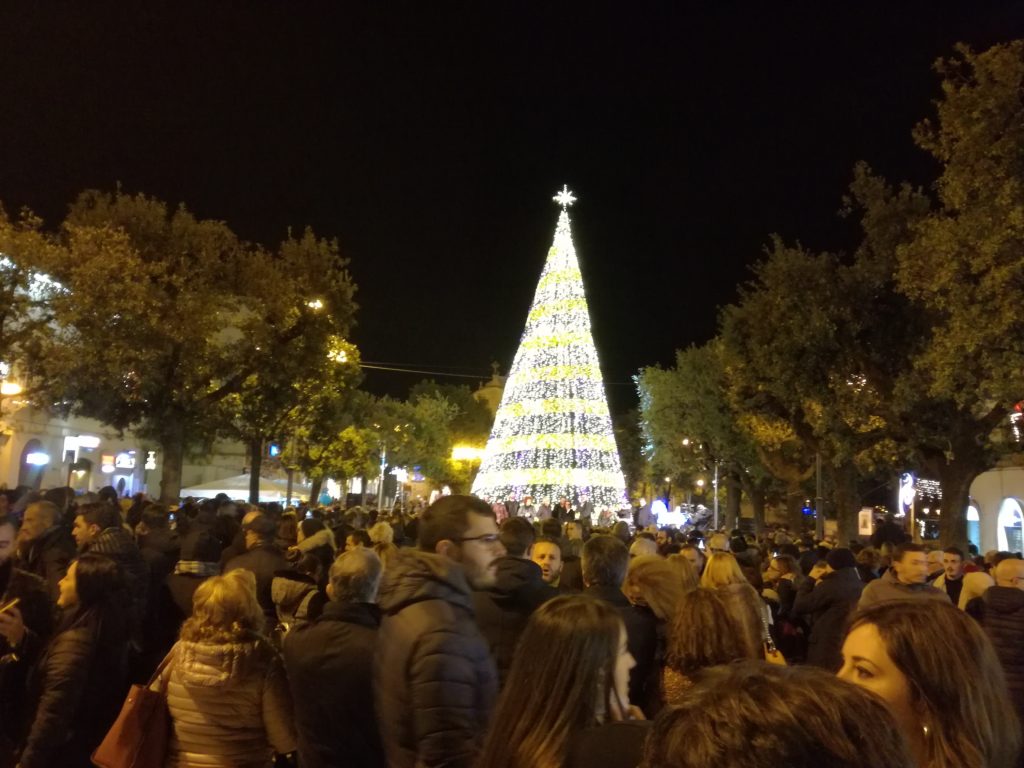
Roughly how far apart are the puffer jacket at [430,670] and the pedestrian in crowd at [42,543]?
4.64m

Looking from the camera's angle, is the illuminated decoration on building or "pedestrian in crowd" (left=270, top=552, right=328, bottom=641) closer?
"pedestrian in crowd" (left=270, top=552, right=328, bottom=641)

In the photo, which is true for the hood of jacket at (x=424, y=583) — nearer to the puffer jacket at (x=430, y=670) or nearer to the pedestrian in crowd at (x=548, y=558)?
the puffer jacket at (x=430, y=670)

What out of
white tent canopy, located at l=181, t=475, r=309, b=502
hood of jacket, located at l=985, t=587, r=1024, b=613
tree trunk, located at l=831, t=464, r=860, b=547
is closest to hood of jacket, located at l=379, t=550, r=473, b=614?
hood of jacket, located at l=985, t=587, r=1024, b=613

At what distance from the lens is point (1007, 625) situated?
212 inches

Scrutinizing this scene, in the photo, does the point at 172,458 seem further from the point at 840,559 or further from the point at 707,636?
the point at 707,636

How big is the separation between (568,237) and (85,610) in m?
31.0

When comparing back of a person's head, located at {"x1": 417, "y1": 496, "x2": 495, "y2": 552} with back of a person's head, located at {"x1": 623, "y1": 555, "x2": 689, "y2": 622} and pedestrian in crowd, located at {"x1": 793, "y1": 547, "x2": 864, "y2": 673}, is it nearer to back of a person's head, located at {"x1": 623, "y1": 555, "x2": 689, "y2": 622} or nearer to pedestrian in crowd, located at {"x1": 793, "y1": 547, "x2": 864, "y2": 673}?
back of a person's head, located at {"x1": 623, "y1": 555, "x2": 689, "y2": 622}

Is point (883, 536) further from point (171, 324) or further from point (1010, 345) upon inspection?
point (171, 324)

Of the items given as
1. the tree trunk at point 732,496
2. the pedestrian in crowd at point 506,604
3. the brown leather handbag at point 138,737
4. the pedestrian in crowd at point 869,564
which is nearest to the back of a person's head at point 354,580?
the pedestrian in crowd at point 506,604

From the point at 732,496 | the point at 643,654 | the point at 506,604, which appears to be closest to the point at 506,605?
the point at 506,604

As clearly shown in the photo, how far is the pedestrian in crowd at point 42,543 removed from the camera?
6.89 m

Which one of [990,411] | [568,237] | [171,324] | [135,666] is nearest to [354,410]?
[568,237]

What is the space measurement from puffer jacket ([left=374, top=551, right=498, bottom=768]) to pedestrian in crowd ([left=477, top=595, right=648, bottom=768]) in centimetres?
66

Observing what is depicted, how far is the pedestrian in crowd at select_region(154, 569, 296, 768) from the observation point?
3.85m
